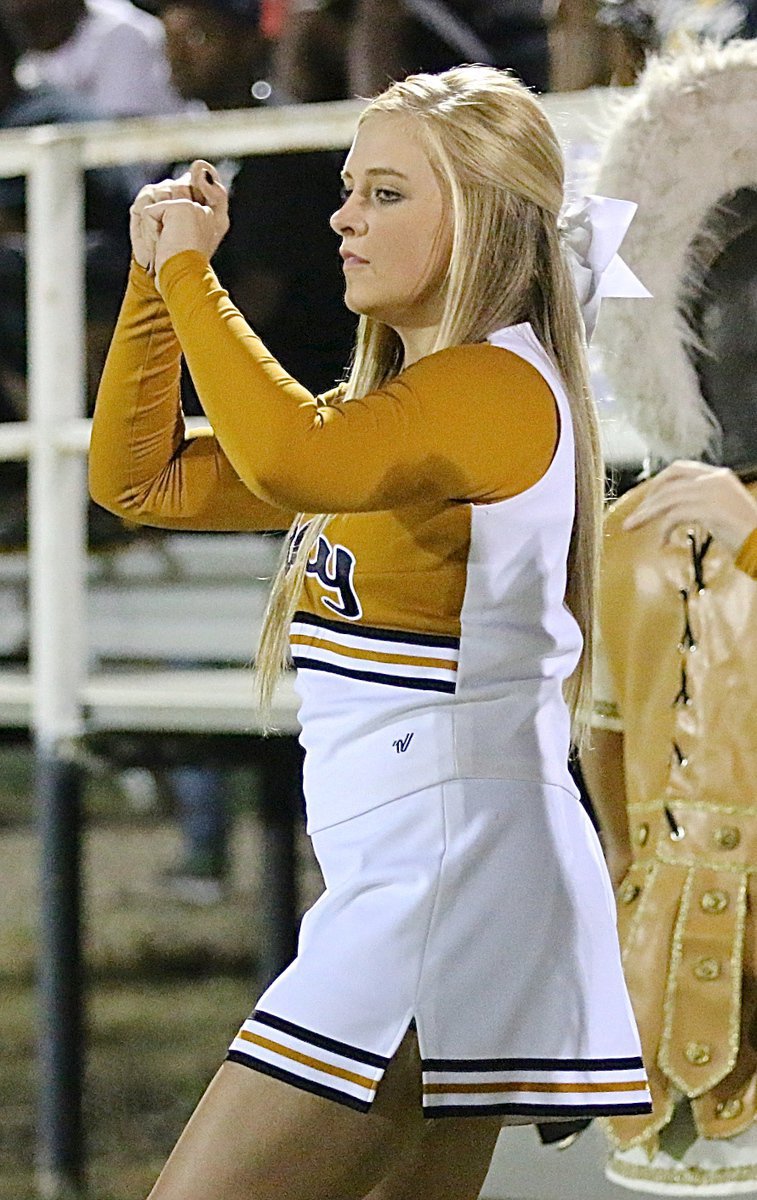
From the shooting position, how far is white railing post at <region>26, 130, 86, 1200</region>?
9.43ft

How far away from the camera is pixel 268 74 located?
3607mm

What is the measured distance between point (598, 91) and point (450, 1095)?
124 cm

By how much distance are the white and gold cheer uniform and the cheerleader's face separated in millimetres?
96

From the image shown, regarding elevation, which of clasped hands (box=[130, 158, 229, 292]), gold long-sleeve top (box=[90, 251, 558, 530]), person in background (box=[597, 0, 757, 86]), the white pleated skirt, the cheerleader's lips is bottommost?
the white pleated skirt

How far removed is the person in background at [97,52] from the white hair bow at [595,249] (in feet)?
7.04

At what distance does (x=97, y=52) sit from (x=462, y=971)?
298 cm

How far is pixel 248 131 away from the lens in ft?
8.50

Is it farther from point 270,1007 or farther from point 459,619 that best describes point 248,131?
point 270,1007

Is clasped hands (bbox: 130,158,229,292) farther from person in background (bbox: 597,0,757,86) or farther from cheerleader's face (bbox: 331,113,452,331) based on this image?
person in background (bbox: 597,0,757,86)

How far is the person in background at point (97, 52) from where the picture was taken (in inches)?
153

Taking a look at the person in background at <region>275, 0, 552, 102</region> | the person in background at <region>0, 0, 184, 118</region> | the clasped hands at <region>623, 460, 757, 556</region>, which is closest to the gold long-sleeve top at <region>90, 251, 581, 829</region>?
the clasped hands at <region>623, 460, 757, 556</region>

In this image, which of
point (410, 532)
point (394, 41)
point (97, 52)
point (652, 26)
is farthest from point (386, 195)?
point (97, 52)

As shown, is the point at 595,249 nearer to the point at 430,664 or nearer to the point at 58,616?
the point at 430,664

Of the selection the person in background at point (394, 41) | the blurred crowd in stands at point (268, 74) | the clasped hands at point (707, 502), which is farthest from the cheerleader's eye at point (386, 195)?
the person in background at point (394, 41)
